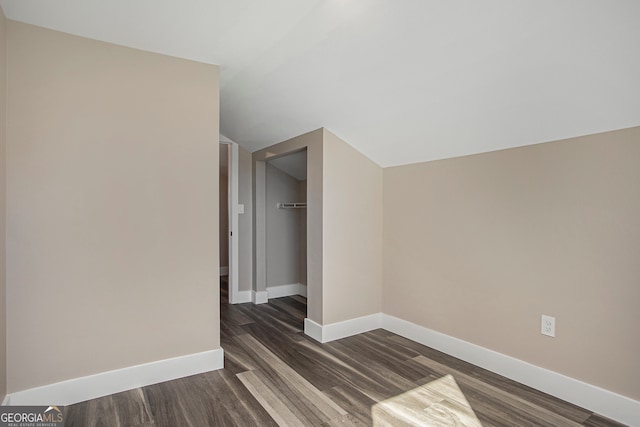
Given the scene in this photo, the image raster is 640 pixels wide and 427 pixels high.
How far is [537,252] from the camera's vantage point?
2238 millimetres

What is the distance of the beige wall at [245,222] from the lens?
4.24 meters

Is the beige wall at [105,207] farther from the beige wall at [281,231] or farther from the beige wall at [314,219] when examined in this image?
the beige wall at [281,231]

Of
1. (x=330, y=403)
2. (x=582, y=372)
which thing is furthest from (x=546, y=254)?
(x=330, y=403)

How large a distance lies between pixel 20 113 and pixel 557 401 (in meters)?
3.60

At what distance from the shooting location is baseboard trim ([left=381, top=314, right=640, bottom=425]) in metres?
1.87

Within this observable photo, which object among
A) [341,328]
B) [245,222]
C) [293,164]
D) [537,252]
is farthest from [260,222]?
[537,252]

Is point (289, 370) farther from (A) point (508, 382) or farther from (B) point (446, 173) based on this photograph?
(B) point (446, 173)

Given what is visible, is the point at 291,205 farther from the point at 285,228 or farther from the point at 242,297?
the point at 242,297

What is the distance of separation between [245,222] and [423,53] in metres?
2.97

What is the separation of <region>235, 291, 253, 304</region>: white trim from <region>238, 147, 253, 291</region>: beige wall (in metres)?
0.05

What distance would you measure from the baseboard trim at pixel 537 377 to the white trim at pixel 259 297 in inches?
74.2

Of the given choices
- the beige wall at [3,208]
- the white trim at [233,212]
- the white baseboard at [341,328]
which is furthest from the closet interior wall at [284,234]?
the beige wall at [3,208]

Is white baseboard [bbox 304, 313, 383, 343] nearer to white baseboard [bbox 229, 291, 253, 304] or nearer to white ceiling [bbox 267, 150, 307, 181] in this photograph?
white baseboard [bbox 229, 291, 253, 304]

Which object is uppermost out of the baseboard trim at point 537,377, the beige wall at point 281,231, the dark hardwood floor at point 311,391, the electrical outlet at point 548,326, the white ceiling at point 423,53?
the white ceiling at point 423,53
